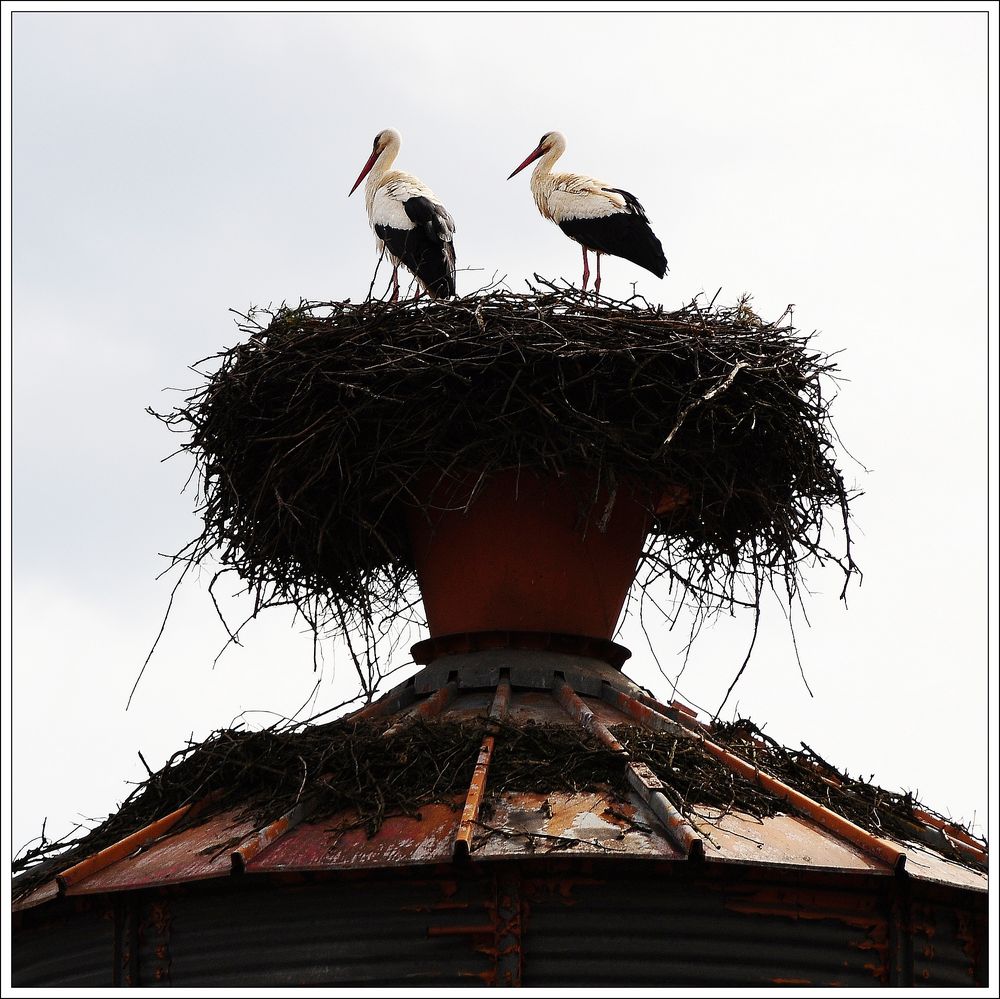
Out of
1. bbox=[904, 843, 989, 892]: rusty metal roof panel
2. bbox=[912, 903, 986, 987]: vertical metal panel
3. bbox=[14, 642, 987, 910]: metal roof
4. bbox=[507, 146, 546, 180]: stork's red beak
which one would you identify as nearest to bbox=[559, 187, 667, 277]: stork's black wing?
bbox=[507, 146, 546, 180]: stork's red beak

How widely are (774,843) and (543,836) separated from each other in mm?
1056

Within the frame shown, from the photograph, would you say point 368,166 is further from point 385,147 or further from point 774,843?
point 774,843

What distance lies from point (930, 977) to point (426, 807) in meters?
2.33

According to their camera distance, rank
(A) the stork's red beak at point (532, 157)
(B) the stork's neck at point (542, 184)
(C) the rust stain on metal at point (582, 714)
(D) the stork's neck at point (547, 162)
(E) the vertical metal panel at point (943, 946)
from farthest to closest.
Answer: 1. (A) the stork's red beak at point (532, 157)
2. (D) the stork's neck at point (547, 162)
3. (B) the stork's neck at point (542, 184)
4. (C) the rust stain on metal at point (582, 714)
5. (E) the vertical metal panel at point (943, 946)

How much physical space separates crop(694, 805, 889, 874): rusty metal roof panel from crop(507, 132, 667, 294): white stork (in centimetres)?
632

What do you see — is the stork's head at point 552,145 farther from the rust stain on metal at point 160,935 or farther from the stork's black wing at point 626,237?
the rust stain on metal at point 160,935

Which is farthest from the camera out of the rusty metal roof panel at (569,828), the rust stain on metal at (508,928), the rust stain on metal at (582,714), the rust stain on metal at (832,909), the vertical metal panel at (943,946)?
the rust stain on metal at (582,714)

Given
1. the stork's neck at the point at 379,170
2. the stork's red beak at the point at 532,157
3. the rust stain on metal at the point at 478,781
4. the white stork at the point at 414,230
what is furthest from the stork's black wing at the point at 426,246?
the rust stain on metal at the point at 478,781

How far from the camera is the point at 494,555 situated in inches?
351

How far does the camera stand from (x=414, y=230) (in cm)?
1279

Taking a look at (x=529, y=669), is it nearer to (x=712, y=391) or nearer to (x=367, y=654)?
(x=367, y=654)

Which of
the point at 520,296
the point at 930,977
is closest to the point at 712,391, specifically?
the point at 520,296

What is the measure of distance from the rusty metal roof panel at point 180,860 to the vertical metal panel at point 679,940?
1442 mm

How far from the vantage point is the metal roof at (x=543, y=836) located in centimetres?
680
